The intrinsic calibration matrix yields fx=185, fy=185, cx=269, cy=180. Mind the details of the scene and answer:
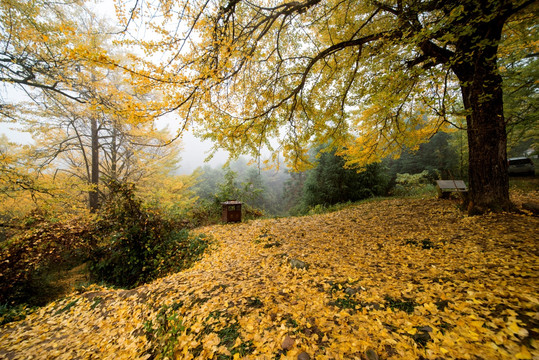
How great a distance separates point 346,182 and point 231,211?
7.95 m

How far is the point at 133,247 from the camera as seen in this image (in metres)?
4.71

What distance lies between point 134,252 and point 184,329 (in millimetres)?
3639

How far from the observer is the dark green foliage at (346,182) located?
11469 millimetres

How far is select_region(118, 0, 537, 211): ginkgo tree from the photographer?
114 inches

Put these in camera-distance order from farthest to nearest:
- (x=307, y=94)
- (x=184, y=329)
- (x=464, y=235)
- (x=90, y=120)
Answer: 1. (x=90, y=120)
2. (x=307, y=94)
3. (x=464, y=235)
4. (x=184, y=329)

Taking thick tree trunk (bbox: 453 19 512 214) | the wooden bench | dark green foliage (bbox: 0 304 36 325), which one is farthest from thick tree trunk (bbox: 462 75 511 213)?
dark green foliage (bbox: 0 304 36 325)

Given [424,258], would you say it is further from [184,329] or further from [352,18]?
[352,18]

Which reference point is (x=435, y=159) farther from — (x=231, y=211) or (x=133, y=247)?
(x=133, y=247)

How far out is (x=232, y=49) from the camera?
3.02 meters

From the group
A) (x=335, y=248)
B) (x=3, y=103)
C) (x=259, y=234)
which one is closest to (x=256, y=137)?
(x=259, y=234)

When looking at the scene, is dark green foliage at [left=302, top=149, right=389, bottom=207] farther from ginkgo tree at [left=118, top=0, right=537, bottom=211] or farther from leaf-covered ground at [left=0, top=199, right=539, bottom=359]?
leaf-covered ground at [left=0, top=199, right=539, bottom=359]

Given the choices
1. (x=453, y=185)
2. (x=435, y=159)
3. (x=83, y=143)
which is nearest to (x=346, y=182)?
(x=453, y=185)

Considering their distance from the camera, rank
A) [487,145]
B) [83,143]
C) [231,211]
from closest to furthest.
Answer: [487,145] → [231,211] → [83,143]

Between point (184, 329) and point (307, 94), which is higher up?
point (307, 94)
